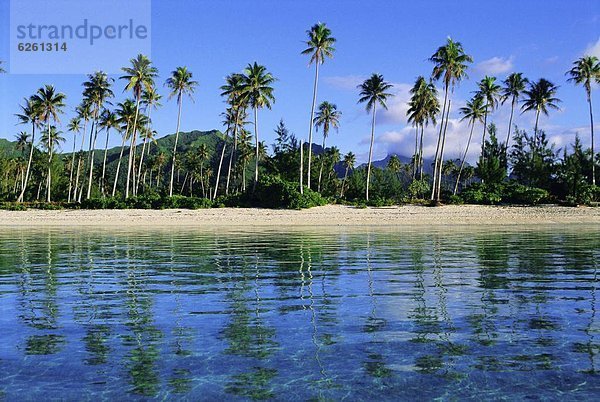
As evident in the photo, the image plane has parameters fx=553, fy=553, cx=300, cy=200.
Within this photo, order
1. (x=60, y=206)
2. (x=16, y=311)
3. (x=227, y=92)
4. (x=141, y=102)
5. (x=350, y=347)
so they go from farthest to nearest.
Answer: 1. (x=141, y=102)
2. (x=227, y=92)
3. (x=60, y=206)
4. (x=16, y=311)
5. (x=350, y=347)

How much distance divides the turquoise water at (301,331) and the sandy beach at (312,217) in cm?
2646

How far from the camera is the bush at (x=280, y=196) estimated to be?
50.7 meters

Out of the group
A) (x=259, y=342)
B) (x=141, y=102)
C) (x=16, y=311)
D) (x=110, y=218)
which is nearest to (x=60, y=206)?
(x=110, y=218)

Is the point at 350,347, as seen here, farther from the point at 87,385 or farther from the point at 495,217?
the point at 495,217

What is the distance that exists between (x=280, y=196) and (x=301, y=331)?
4385 centimetres

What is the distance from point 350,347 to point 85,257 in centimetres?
1380

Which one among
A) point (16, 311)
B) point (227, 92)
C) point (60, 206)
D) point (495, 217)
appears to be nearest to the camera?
point (16, 311)

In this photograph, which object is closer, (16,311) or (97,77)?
(16,311)

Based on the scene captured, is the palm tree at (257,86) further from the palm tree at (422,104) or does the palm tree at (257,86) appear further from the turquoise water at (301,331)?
the turquoise water at (301,331)

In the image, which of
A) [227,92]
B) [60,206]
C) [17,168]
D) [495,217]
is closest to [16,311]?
[495,217]

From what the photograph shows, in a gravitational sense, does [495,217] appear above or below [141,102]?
below

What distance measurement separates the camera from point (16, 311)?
31.2 ft

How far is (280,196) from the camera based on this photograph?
170 feet

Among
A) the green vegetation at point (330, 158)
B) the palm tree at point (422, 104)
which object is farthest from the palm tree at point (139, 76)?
the palm tree at point (422, 104)
